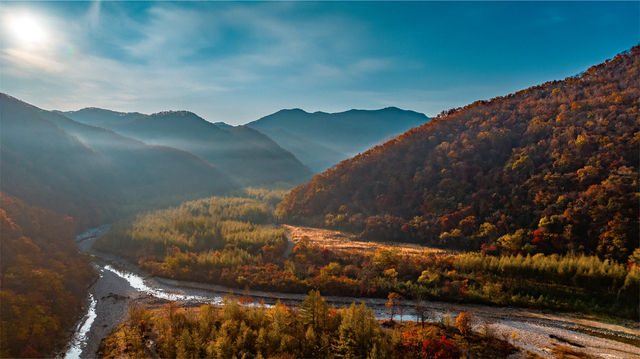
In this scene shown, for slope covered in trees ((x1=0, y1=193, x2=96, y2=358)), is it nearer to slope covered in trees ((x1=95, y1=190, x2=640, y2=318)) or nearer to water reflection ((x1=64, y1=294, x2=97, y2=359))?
water reflection ((x1=64, y1=294, x2=97, y2=359))

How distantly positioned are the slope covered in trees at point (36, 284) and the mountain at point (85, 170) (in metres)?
29.4

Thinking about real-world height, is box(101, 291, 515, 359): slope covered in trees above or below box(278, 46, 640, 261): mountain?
below

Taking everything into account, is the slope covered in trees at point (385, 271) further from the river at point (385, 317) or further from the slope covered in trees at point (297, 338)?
the slope covered in trees at point (297, 338)

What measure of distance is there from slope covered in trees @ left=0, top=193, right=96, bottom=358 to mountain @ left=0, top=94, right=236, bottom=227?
29403 mm

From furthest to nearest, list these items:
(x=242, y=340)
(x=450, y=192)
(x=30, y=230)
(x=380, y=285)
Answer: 1. (x=450, y=192)
2. (x=30, y=230)
3. (x=380, y=285)
4. (x=242, y=340)

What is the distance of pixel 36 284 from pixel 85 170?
302 feet

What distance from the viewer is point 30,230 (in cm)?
5900

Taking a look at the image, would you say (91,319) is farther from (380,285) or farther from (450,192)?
(450,192)

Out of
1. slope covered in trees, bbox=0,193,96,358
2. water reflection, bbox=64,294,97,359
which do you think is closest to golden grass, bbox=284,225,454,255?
water reflection, bbox=64,294,97,359

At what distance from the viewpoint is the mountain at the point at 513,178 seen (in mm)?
50969

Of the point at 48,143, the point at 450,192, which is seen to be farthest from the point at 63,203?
the point at 450,192

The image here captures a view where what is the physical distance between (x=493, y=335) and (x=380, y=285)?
54.4ft

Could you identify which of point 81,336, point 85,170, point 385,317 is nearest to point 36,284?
point 81,336

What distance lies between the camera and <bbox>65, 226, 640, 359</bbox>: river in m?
32.9
